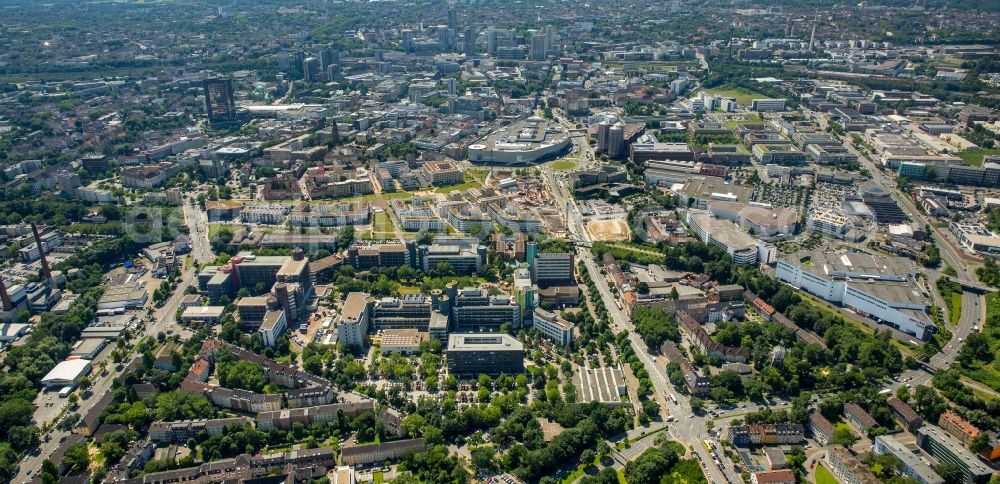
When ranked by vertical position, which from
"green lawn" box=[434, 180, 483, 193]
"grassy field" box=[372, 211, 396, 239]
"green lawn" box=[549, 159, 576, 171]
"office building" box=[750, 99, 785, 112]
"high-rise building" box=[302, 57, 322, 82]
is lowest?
"grassy field" box=[372, 211, 396, 239]

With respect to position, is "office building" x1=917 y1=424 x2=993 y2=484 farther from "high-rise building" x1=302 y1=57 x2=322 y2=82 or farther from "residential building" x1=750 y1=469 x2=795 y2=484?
"high-rise building" x1=302 y1=57 x2=322 y2=82

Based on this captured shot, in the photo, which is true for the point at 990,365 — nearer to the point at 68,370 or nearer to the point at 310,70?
the point at 68,370

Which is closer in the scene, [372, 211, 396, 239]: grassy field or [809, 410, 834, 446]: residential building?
[809, 410, 834, 446]: residential building

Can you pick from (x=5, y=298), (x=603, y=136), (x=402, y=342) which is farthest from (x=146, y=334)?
(x=603, y=136)

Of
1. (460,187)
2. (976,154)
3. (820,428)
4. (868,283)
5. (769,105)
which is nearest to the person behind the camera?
(820,428)

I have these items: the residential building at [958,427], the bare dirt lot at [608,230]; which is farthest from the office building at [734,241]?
the residential building at [958,427]

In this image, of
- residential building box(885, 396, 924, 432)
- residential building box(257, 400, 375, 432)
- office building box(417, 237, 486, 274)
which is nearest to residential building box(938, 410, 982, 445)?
residential building box(885, 396, 924, 432)

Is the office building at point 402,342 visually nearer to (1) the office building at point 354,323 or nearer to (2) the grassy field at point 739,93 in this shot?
(1) the office building at point 354,323
